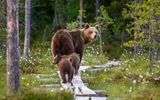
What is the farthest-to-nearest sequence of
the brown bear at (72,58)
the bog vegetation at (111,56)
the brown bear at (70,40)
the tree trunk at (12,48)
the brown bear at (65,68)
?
the brown bear at (70,40) → the brown bear at (72,58) → the brown bear at (65,68) → the bog vegetation at (111,56) → the tree trunk at (12,48)

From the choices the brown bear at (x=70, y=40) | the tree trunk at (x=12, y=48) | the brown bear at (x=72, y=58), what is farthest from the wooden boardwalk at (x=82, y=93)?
the brown bear at (x=70, y=40)

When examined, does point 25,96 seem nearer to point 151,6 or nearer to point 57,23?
point 151,6

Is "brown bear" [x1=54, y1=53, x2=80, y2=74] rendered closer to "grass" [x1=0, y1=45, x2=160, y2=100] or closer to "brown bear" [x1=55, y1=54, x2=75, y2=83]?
"brown bear" [x1=55, y1=54, x2=75, y2=83]

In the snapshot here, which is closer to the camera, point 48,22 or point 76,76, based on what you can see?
point 76,76

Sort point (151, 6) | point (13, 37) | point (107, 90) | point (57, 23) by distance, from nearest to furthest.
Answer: point (13, 37) → point (107, 90) → point (151, 6) → point (57, 23)

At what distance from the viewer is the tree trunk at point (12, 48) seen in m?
11.5

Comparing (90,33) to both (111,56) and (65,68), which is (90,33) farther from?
(111,56)

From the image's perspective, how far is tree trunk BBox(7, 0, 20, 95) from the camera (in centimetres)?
1146

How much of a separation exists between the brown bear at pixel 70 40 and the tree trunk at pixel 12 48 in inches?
151

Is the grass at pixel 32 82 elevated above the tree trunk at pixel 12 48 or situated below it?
below

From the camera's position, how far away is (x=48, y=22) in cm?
4572

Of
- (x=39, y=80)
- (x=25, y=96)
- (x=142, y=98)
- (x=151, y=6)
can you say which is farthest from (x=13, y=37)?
(x=151, y=6)

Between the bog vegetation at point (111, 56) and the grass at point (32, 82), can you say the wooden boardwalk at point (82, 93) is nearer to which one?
the bog vegetation at point (111, 56)

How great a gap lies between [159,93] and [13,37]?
3.82 meters
